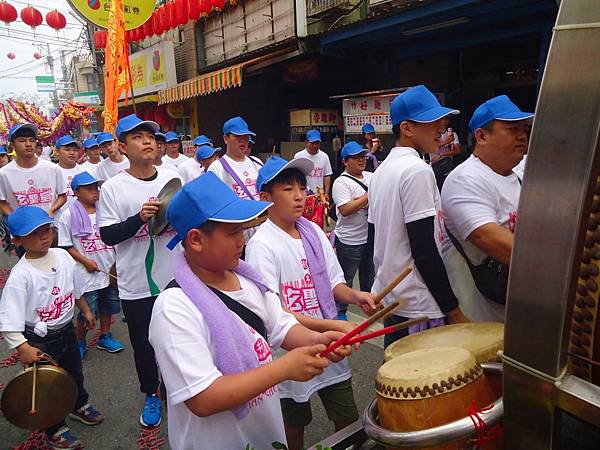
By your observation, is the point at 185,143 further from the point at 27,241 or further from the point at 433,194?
the point at 433,194

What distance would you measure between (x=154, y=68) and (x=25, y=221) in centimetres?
1378

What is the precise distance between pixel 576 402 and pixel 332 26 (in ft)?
30.1

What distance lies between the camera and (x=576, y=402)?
86 cm

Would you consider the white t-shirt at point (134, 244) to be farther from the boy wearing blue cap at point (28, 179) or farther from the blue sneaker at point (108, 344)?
the boy wearing blue cap at point (28, 179)

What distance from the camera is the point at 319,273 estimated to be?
8.01 ft

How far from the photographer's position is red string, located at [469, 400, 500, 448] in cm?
103

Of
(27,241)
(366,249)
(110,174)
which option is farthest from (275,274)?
(110,174)

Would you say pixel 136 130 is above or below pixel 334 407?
above

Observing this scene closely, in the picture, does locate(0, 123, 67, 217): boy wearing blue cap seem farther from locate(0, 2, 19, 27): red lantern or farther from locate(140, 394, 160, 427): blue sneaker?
locate(0, 2, 19, 27): red lantern

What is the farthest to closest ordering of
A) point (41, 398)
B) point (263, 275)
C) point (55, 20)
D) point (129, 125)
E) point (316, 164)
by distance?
1. point (55, 20)
2. point (316, 164)
3. point (129, 125)
4. point (41, 398)
5. point (263, 275)

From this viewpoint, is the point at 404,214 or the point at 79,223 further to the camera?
the point at 79,223

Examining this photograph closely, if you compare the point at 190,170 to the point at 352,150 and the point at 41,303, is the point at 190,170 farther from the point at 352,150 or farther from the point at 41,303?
the point at 41,303

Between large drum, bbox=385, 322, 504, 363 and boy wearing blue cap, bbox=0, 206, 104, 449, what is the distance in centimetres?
224

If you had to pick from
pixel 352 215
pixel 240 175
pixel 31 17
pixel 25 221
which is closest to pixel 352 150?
pixel 352 215
